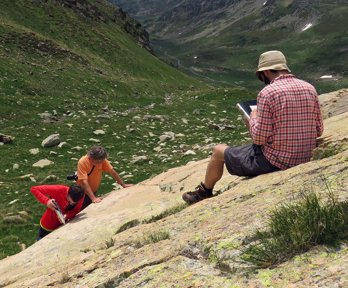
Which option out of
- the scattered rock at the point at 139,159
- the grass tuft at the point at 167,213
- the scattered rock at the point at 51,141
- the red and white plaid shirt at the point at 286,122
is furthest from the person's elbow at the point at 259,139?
the scattered rock at the point at 51,141

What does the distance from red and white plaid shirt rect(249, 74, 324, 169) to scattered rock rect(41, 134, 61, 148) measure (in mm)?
19231

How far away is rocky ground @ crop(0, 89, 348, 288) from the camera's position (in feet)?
16.5

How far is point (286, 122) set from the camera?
855 centimetres

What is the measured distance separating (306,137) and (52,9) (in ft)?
233

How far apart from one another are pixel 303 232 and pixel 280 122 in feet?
12.4

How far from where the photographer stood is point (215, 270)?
18.2ft

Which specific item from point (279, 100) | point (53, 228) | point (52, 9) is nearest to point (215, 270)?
point (279, 100)

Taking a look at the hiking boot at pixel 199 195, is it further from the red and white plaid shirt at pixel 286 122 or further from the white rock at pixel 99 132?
the white rock at pixel 99 132

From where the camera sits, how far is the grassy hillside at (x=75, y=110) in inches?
850

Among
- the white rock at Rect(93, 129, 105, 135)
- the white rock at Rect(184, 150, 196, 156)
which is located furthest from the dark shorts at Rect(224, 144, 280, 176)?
the white rock at Rect(93, 129, 105, 135)

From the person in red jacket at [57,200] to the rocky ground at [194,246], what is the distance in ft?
3.34

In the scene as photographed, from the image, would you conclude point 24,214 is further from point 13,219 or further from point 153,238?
point 153,238

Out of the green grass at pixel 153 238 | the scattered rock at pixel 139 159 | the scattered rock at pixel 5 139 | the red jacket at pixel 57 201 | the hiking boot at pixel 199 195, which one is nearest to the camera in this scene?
the green grass at pixel 153 238

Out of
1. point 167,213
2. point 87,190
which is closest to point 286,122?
point 167,213
